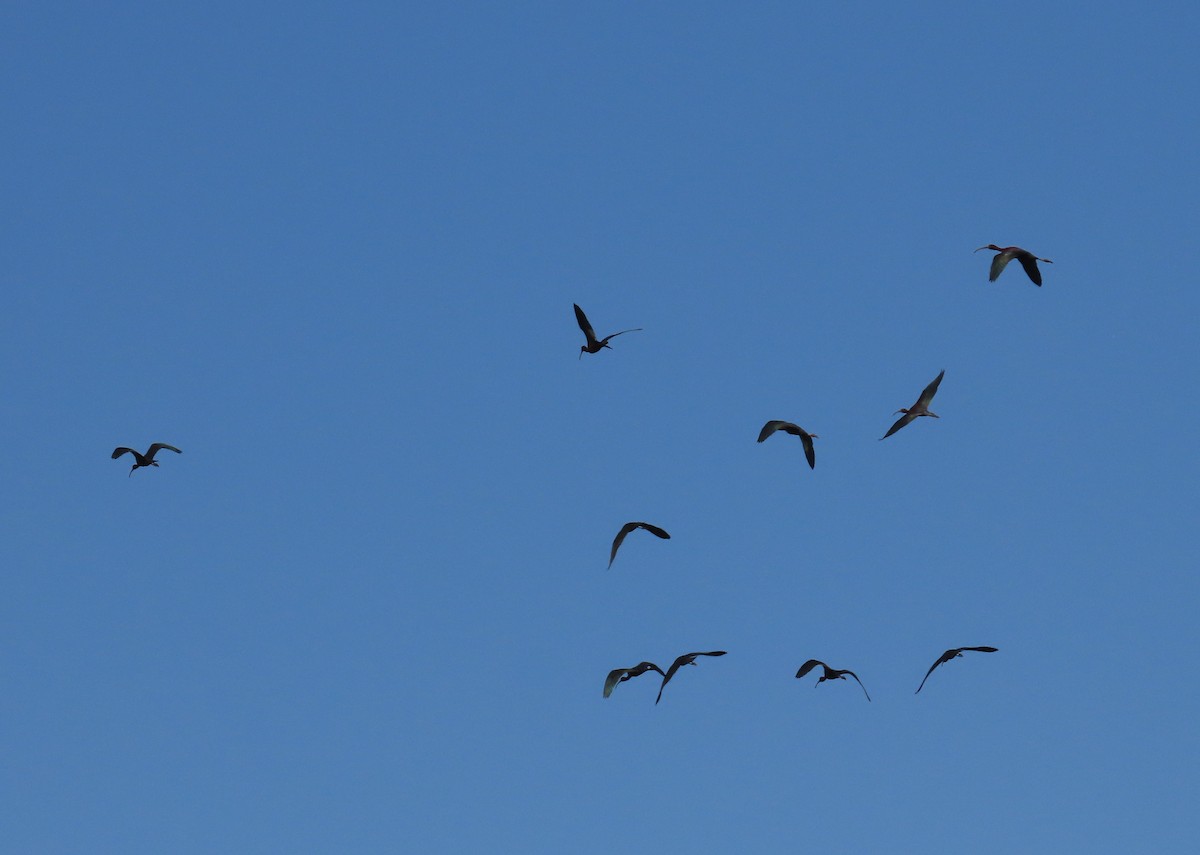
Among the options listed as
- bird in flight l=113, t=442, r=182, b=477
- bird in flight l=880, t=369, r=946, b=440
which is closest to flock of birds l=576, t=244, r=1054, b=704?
bird in flight l=880, t=369, r=946, b=440

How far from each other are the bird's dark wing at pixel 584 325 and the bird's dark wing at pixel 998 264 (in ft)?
44.0

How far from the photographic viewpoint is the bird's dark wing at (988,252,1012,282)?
163 ft

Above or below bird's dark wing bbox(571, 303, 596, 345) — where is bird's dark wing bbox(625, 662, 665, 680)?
below

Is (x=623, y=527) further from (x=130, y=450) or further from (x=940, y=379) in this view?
(x=130, y=450)

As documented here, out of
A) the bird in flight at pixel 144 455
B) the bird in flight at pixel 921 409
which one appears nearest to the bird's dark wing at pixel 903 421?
the bird in flight at pixel 921 409

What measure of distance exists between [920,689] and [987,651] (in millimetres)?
6306

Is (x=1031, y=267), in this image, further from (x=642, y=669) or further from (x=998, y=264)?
(x=642, y=669)

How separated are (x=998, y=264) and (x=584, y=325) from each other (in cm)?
1368

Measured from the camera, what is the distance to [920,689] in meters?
46.0

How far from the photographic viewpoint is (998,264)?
5078 cm

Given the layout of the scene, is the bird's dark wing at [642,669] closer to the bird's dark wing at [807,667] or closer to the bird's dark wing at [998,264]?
the bird's dark wing at [807,667]

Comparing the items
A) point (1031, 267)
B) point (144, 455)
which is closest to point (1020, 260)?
point (1031, 267)

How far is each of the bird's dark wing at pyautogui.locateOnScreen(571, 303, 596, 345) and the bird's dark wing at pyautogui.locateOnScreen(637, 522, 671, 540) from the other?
24.8ft

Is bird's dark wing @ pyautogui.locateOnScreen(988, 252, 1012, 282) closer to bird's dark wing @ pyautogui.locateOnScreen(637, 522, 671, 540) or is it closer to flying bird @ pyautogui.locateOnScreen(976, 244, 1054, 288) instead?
flying bird @ pyautogui.locateOnScreen(976, 244, 1054, 288)
